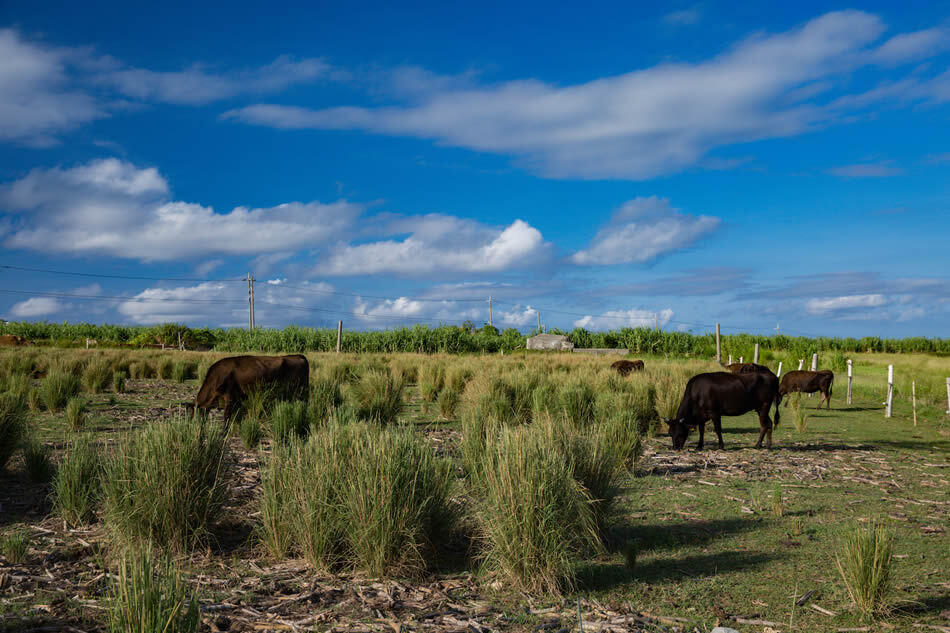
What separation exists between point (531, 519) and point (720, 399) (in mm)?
8051

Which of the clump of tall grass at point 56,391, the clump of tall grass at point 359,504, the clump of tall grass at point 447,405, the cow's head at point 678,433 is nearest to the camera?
the clump of tall grass at point 359,504

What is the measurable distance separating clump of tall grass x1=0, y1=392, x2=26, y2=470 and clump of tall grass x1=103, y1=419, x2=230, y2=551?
358cm

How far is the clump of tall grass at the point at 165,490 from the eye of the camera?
5750 mm

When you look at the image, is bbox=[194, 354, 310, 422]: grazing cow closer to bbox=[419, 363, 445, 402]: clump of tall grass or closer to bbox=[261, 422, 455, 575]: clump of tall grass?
bbox=[419, 363, 445, 402]: clump of tall grass

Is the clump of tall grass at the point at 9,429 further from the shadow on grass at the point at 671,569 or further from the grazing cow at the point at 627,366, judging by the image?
the grazing cow at the point at 627,366

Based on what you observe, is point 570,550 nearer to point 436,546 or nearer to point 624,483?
point 436,546

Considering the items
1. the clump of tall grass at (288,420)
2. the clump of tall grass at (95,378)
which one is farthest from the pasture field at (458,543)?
the clump of tall grass at (95,378)

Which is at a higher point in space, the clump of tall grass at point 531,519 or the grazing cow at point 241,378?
the grazing cow at point 241,378

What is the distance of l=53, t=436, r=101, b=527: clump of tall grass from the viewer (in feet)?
21.1

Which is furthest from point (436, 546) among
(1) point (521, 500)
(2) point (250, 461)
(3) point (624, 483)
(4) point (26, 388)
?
(4) point (26, 388)

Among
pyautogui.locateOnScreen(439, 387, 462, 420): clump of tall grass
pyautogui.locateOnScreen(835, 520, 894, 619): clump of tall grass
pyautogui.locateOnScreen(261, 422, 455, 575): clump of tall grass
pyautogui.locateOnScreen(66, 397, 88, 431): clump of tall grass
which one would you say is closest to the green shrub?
pyautogui.locateOnScreen(66, 397, 88, 431): clump of tall grass

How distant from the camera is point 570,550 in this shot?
5762 millimetres

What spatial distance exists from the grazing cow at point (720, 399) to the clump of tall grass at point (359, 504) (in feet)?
24.0

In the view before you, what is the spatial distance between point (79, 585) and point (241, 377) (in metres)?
7.64
